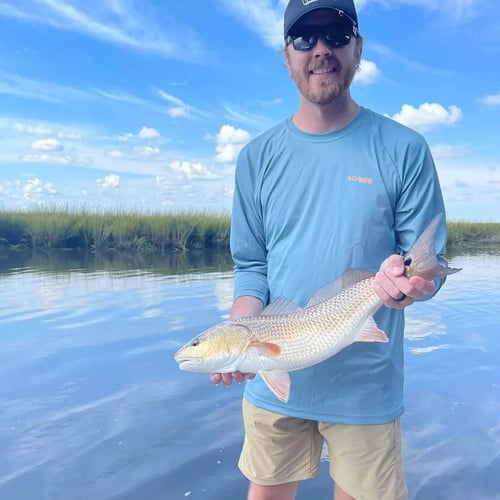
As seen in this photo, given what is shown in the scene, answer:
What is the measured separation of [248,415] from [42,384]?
3.80m

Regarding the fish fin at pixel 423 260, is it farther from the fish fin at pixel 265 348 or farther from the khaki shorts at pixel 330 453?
the khaki shorts at pixel 330 453

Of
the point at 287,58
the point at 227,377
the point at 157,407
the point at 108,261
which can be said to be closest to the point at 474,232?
the point at 108,261

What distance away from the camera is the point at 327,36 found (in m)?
→ 2.77

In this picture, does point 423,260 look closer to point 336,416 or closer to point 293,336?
point 293,336

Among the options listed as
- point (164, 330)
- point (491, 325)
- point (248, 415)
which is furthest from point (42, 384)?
point (491, 325)

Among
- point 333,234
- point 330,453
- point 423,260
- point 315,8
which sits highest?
point 315,8

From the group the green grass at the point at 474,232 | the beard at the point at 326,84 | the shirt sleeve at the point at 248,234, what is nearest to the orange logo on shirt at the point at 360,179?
the beard at the point at 326,84

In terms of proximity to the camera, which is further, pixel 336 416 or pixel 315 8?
pixel 315 8

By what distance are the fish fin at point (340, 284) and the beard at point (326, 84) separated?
2.98 ft

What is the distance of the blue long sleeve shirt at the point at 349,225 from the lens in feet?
8.63

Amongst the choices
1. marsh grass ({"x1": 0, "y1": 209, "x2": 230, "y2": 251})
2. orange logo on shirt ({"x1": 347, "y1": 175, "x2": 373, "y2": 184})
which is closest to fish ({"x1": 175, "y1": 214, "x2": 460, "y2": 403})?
orange logo on shirt ({"x1": 347, "y1": 175, "x2": 373, "y2": 184})

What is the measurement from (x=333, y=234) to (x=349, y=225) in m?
0.09

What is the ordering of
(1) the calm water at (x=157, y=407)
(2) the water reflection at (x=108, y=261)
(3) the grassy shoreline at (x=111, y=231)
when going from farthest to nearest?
(3) the grassy shoreline at (x=111, y=231) < (2) the water reflection at (x=108, y=261) < (1) the calm water at (x=157, y=407)

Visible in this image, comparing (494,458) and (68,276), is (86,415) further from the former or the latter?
(68,276)
